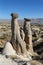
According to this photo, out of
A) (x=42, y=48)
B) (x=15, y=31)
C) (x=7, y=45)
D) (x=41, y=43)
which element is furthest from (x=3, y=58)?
(x=41, y=43)

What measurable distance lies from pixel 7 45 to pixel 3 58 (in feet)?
7.17

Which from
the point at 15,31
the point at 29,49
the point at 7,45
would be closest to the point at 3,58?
the point at 7,45

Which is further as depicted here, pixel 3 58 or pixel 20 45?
pixel 20 45

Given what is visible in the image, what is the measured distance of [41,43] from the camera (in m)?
26.7

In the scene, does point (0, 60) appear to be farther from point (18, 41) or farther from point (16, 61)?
point (18, 41)

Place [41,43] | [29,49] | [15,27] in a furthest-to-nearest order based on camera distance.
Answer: [41,43], [29,49], [15,27]

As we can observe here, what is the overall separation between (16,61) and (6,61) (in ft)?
3.05

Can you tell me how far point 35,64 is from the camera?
1606 cm

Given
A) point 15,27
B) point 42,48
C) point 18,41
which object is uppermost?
point 15,27

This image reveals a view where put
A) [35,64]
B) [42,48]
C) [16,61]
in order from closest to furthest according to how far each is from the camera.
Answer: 1. [35,64]
2. [16,61]
3. [42,48]

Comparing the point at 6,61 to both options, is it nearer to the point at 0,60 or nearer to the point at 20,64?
the point at 0,60

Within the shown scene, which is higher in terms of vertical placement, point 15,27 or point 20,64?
point 15,27

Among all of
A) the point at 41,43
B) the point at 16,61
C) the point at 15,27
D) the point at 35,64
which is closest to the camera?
the point at 35,64

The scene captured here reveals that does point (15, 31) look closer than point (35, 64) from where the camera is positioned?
No
